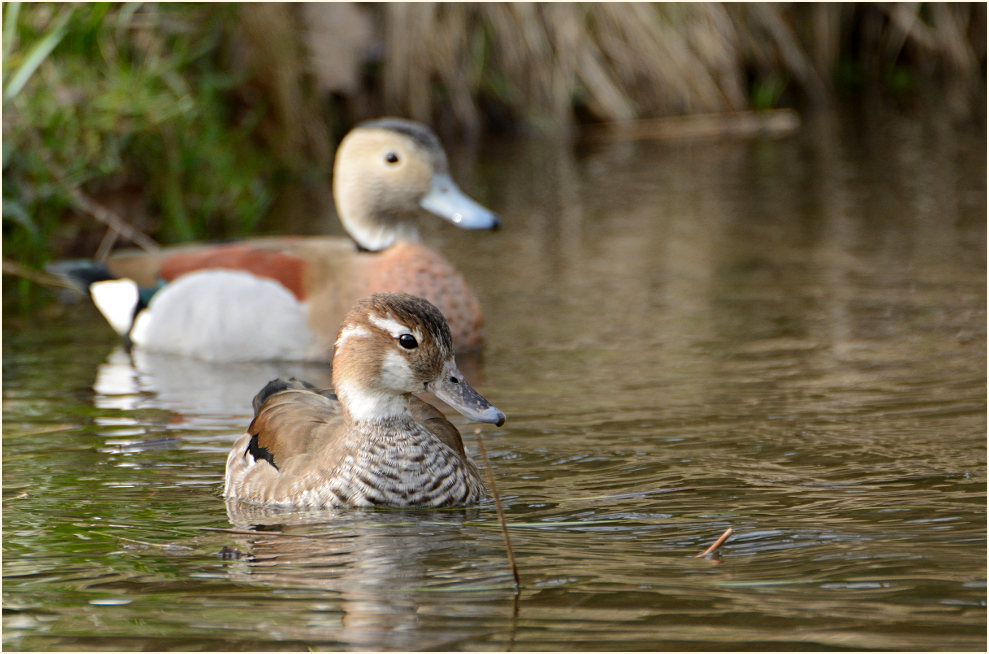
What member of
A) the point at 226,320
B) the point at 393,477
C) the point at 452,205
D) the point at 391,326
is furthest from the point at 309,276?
the point at 393,477

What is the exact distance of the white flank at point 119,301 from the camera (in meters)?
8.09

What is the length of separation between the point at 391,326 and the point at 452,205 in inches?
129

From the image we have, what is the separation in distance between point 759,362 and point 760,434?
125 centimetres

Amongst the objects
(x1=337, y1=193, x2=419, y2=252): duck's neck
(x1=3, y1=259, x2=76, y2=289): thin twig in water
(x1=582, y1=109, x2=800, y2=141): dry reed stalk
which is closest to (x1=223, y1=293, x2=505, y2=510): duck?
(x1=337, y1=193, x2=419, y2=252): duck's neck

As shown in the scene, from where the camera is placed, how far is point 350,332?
16.7ft

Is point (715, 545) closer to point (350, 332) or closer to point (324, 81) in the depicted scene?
point (350, 332)

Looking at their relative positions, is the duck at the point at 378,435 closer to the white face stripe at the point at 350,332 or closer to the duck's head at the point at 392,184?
the white face stripe at the point at 350,332

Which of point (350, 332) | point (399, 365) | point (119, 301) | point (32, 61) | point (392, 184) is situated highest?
point (32, 61)

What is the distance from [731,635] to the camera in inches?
141

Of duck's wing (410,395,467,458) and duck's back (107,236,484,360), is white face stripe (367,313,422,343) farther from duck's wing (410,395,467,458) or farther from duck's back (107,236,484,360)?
duck's back (107,236,484,360)

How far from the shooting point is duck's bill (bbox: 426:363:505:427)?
494cm

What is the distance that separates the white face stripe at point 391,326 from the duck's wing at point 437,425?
0.36 metres

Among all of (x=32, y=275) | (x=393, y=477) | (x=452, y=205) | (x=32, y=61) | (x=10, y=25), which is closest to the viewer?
(x=393, y=477)

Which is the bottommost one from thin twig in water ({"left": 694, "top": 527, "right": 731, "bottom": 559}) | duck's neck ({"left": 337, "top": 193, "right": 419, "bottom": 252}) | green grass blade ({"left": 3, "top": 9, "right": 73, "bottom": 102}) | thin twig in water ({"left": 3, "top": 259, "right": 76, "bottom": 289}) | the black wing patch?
thin twig in water ({"left": 694, "top": 527, "right": 731, "bottom": 559})
